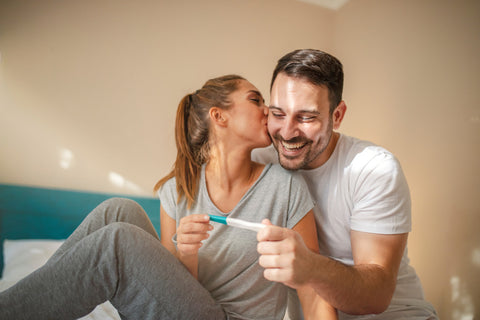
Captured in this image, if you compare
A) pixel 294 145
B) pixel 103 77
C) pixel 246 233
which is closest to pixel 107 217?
pixel 246 233

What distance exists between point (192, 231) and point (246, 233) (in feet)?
0.86

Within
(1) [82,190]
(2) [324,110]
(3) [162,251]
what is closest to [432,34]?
(2) [324,110]

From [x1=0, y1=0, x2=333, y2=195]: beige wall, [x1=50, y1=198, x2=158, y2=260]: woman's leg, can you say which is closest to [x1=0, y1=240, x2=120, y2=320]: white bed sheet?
[x1=0, y1=0, x2=333, y2=195]: beige wall

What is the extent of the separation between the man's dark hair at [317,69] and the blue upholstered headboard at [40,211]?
66.5 inches

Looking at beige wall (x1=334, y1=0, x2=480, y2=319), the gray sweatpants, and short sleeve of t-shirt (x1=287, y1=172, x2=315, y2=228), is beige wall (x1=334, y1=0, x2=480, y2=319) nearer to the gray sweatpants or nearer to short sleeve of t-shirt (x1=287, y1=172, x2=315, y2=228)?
short sleeve of t-shirt (x1=287, y1=172, x2=315, y2=228)

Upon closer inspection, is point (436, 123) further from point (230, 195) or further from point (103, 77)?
point (103, 77)

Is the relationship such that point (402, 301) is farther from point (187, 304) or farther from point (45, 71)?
point (45, 71)

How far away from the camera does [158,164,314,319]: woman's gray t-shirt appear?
1002 millimetres

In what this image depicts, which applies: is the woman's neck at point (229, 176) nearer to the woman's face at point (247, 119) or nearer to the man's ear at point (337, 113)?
the woman's face at point (247, 119)

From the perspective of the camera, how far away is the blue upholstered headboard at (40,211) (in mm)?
1912

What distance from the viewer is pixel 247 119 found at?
1154 millimetres

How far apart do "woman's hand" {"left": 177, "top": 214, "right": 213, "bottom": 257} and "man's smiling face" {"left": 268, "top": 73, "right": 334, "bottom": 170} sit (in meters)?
0.43

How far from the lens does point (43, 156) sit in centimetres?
203

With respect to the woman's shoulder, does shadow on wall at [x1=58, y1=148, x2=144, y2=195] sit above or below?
below
